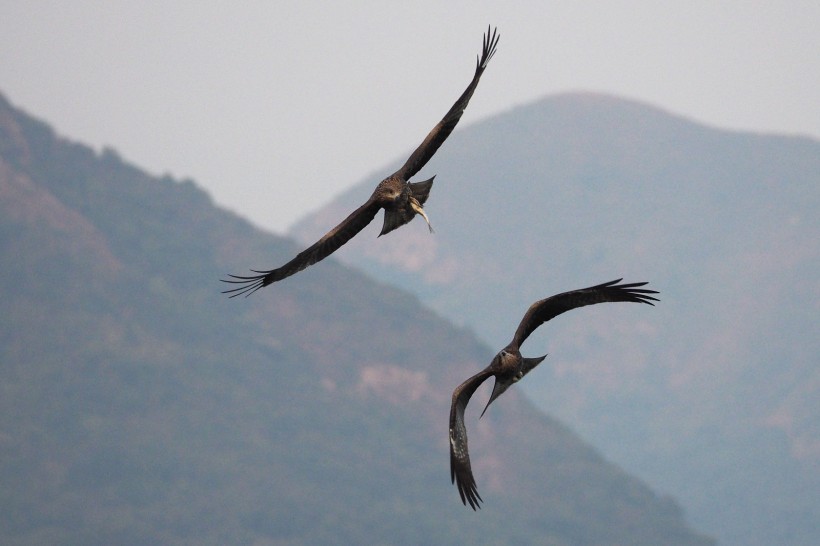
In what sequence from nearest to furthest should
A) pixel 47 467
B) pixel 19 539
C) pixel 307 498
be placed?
1. pixel 19 539
2. pixel 47 467
3. pixel 307 498

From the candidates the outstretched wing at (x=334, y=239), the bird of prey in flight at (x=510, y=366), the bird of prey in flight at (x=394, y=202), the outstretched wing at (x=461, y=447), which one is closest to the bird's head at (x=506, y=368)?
the bird of prey in flight at (x=510, y=366)

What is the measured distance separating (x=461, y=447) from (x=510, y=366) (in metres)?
1.27

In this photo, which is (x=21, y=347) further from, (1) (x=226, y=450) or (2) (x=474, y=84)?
(2) (x=474, y=84)

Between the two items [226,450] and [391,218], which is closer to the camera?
[391,218]

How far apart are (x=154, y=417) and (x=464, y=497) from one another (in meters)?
185

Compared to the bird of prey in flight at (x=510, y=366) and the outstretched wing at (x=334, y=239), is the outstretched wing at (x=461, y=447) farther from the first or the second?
the outstretched wing at (x=334, y=239)

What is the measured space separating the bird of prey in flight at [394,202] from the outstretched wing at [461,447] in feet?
7.45

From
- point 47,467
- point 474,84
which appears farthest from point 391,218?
point 47,467

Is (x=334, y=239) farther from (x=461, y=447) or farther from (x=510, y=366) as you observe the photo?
(x=461, y=447)

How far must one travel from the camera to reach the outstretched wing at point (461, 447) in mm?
15023

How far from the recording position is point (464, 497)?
1499cm

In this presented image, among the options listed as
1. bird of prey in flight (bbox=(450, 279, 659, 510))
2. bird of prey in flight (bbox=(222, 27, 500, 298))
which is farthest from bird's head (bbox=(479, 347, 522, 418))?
bird of prey in flight (bbox=(222, 27, 500, 298))

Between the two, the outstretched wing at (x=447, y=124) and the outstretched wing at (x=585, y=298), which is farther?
the outstretched wing at (x=447, y=124)

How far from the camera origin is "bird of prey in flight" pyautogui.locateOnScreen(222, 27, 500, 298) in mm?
17938
